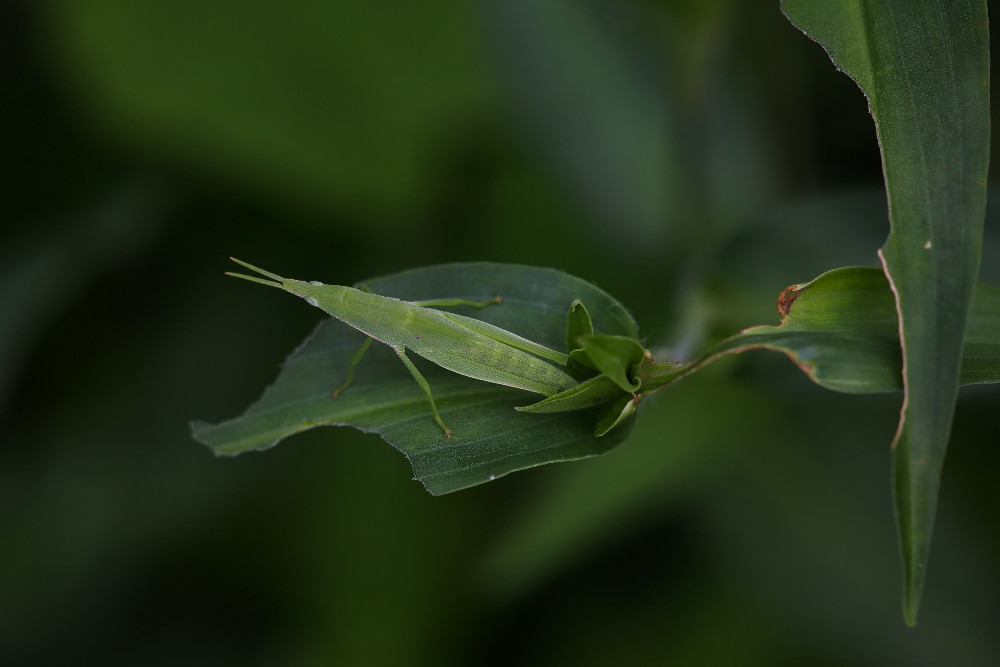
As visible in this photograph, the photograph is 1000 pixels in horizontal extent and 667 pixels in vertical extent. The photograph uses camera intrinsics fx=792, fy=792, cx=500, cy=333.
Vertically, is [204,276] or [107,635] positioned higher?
[204,276]

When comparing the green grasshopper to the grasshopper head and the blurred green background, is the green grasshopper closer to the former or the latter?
the grasshopper head

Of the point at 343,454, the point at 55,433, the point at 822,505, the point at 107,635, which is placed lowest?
the point at 107,635

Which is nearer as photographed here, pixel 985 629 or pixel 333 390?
pixel 333 390

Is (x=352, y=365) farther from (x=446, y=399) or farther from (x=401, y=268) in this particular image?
(x=401, y=268)

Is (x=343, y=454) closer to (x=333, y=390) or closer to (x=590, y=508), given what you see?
(x=590, y=508)

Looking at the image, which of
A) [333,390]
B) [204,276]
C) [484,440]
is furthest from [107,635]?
[484,440]

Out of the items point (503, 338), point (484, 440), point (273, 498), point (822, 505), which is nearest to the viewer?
point (484, 440)

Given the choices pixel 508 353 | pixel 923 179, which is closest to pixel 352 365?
pixel 508 353
